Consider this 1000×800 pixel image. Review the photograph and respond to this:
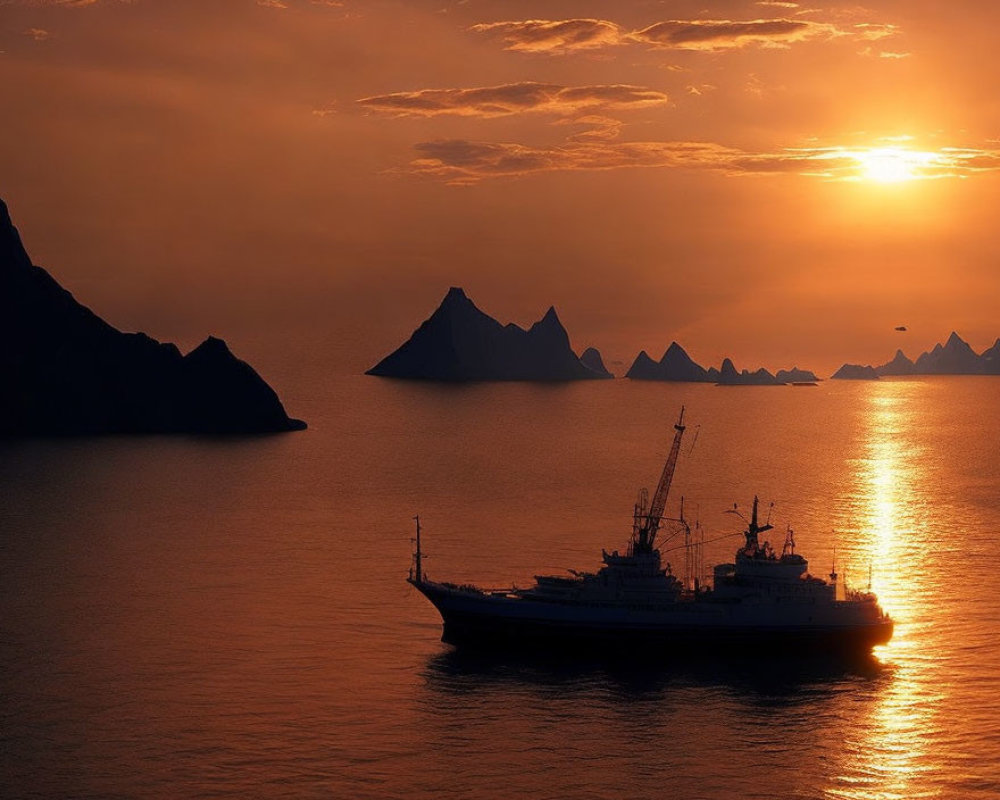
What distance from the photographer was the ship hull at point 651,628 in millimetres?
88812

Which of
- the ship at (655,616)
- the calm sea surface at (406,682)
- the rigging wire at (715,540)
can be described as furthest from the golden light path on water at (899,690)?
the rigging wire at (715,540)

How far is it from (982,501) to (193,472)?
105875 millimetres

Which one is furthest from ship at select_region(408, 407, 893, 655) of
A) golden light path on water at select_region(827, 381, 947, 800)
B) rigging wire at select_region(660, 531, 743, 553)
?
rigging wire at select_region(660, 531, 743, 553)

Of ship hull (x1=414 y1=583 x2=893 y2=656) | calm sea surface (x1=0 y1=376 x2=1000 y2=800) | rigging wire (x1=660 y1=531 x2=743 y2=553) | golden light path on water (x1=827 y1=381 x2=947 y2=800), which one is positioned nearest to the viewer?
calm sea surface (x1=0 y1=376 x2=1000 y2=800)

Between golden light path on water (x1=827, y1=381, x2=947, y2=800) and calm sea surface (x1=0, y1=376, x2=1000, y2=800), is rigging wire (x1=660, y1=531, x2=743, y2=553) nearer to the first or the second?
calm sea surface (x1=0, y1=376, x2=1000, y2=800)

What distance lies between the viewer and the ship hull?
88812 mm

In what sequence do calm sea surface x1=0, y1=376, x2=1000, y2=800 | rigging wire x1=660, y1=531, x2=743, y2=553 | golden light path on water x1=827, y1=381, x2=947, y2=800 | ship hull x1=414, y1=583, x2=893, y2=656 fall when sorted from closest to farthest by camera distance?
calm sea surface x1=0, y1=376, x2=1000, y2=800, golden light path on water x1=827, y1=381, x2=947, y2=800, ship hull x1=414, y1=583, x2=893, y2=656, rigging wire x1=660, y1=531, x2=743, y2=553

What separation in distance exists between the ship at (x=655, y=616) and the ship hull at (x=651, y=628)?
69mm

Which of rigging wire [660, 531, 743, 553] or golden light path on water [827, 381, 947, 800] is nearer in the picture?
golden light path on water [827, 381, 947, 800]

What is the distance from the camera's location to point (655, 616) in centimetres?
8894

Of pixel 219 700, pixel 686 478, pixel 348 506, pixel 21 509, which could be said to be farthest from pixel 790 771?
pixel 686 478

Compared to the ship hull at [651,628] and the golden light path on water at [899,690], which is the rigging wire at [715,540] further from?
the ship hull at [651,628]

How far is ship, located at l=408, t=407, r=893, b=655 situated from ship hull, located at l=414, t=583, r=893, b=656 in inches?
2.7

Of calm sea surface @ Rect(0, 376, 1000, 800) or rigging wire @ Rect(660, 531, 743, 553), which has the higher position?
rigging wire @ Rect(660, 531, 743, 553)
